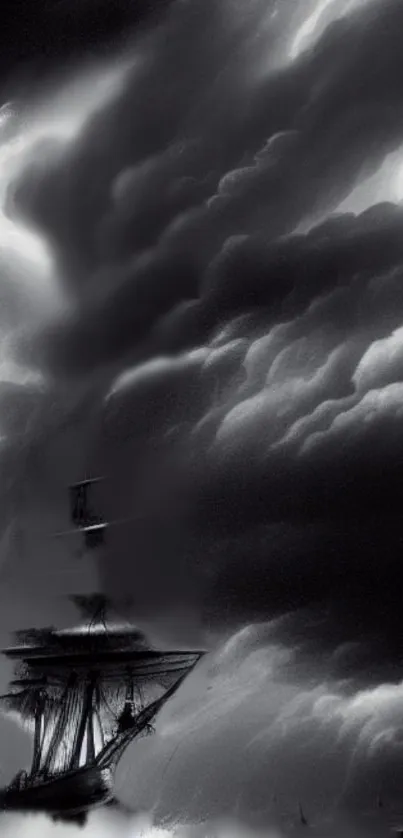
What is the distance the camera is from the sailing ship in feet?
25.7

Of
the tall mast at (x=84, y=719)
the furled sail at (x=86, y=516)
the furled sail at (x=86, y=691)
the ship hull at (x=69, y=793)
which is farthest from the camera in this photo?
the furled sail at (x=86, y=516)

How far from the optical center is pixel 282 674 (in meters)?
7.34

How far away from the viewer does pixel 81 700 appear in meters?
8.79

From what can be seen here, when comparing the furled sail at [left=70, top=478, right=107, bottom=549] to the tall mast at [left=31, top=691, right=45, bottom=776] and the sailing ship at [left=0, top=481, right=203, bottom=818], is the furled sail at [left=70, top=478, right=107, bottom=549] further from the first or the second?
the tall mast at [left=31, top=691, right=45, bottom=776]

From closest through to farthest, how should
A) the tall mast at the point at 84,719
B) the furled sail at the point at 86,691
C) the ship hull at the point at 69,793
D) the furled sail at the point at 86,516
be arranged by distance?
the ship hull at the point at 69,793
the furled sail at the point at 86,691
the tall mast at the point at 84,719
the furled sail at the point at 86,516

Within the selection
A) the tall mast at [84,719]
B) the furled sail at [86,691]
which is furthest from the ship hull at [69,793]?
the tall mast at [84,719]

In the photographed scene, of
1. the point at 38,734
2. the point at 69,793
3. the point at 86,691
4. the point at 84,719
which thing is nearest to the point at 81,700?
the point at 86,691

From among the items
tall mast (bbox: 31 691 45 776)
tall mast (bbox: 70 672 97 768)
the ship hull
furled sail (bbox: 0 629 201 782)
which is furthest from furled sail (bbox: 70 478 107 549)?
the ship hull

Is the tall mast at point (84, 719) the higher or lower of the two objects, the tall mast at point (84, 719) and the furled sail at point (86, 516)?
the lower

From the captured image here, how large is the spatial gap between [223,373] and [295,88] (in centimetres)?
253

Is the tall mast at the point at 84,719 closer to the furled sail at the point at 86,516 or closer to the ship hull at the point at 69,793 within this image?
the ship hull at the point at 69,793

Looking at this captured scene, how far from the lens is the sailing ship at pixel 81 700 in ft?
25.7

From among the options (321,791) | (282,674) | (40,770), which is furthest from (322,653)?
(40,770)

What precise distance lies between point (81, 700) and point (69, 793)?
3.45 ft
